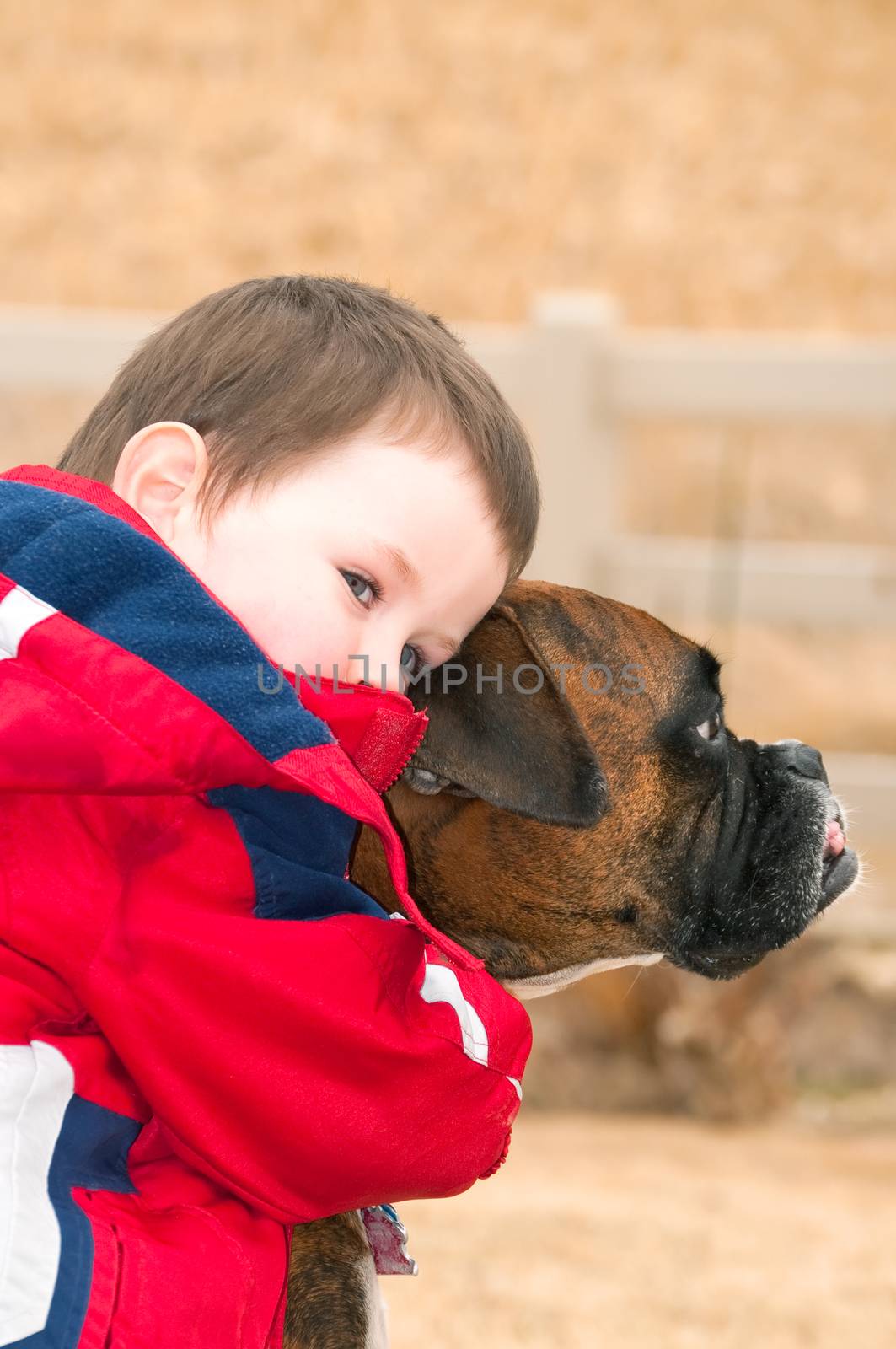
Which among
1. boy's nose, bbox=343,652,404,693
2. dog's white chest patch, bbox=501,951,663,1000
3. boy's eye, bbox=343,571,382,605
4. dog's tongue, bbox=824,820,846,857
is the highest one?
boy's eye, bbox=343,571,382,605

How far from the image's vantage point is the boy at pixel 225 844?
1.52m

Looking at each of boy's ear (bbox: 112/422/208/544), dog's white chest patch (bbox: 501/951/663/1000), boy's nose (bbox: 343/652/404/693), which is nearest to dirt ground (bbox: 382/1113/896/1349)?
dog's white chest patch (bbox: 501/951/663/1000)

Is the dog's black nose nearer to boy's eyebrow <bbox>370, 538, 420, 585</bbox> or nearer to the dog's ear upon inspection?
the dog's ear

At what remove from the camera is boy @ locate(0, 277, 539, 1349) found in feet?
4.98

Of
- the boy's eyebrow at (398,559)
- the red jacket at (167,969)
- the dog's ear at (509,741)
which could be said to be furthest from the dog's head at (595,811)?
the red jacket at (167,969)

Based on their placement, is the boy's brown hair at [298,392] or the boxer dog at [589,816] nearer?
the boy's brown hair at [298,392]

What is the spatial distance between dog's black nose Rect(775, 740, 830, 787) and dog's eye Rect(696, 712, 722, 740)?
0.19 metres

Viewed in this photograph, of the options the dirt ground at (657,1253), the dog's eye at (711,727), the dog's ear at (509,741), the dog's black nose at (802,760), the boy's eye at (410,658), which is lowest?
the dirt ground at (657,1253)

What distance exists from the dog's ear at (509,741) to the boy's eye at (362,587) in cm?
34

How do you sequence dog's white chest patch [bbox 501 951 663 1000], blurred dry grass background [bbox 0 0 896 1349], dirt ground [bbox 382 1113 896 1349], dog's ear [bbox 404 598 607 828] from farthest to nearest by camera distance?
blurred dry grass background [bbox 0 0 896 1349], dirt ground [bbox 382 1113 896 1349], dog's white chest patch [bbox 501 951 663 1000], dog's ear [bbox 404 598 607 828]

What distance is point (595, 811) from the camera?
87.4 inches

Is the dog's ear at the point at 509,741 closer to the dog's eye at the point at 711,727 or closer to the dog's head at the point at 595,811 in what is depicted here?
the dog's head at the point at 595,811

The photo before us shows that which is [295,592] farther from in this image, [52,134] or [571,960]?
[52,134]

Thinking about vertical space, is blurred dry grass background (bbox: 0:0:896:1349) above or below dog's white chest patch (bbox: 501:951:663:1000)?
below
